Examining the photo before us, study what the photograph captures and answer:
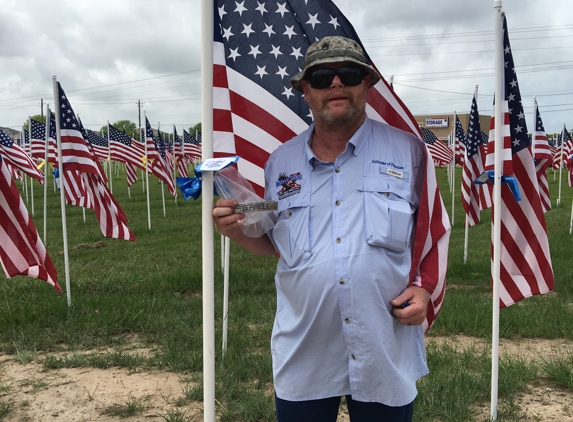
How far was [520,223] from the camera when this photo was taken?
3.81 m

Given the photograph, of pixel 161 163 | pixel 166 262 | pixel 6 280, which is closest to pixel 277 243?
pixel 6 280

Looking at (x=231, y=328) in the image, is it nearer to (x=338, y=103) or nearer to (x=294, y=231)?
(x=294, y=231)

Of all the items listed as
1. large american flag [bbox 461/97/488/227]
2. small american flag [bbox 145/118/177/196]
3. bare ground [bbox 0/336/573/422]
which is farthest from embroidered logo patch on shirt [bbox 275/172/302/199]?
small american flag [bbox 145/118/177/196]

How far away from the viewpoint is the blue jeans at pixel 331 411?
2277 millimetres

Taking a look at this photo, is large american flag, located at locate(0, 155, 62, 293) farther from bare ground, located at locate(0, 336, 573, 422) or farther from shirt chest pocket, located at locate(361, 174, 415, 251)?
shirt chest pocket, located at locate(361, 174, 415, 251)

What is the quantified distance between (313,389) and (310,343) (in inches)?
8.1

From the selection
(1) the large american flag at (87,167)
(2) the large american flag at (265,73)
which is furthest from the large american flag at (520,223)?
(1) the large american flag at (87,167)

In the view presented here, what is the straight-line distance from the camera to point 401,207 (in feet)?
7.40

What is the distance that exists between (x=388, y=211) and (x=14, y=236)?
358 cm

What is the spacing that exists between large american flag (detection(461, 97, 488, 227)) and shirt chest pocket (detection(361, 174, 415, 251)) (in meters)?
6.80

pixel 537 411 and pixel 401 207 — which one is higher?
pixel 401 207

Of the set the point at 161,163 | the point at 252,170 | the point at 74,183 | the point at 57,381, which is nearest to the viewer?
the point at 252,170

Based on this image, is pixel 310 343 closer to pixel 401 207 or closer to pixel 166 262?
pixel 401 207

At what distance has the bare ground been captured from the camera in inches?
157
